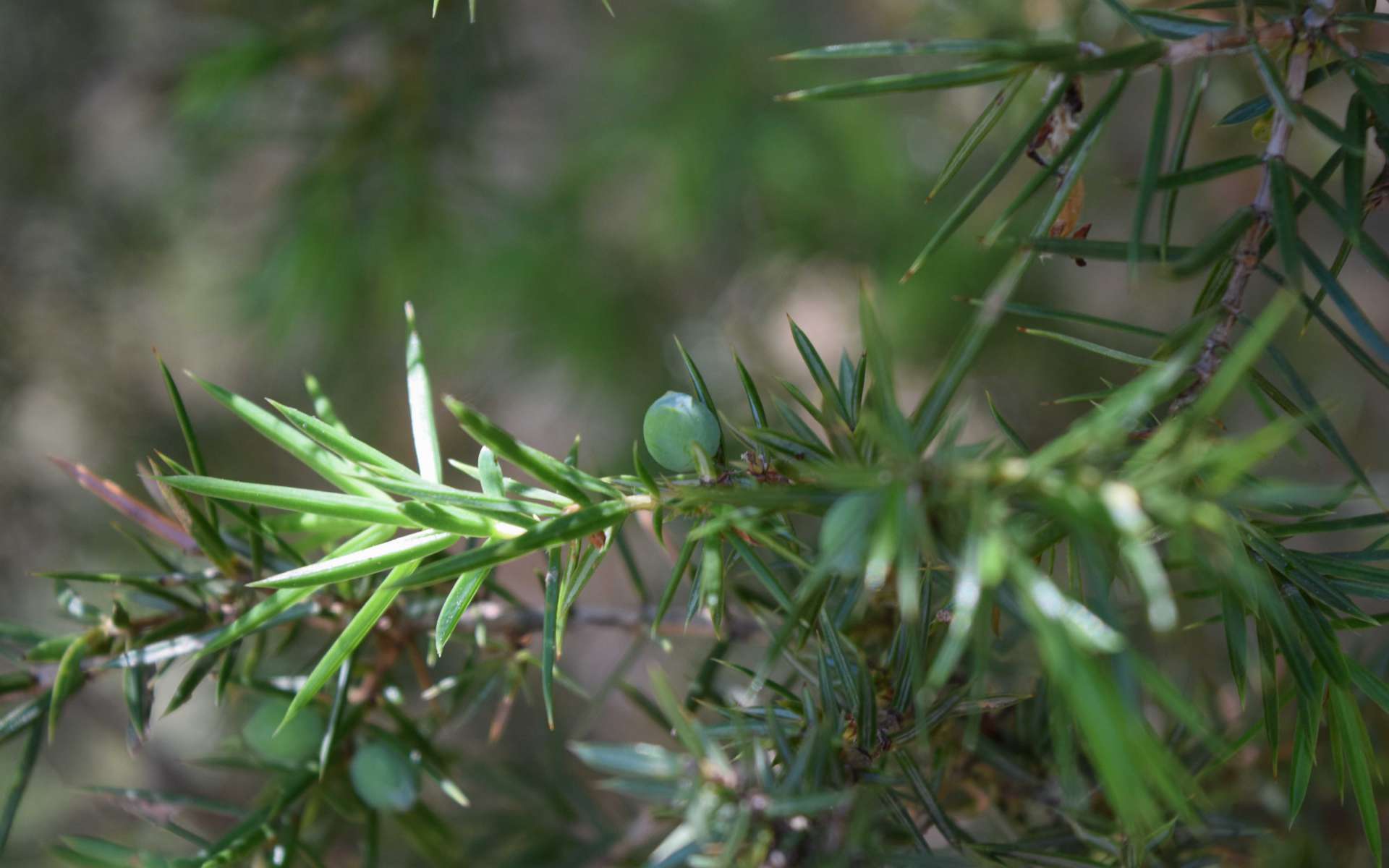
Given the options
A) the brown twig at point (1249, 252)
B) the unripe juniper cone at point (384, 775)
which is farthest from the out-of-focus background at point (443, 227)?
the unripe juniper cone at point (384, 775)

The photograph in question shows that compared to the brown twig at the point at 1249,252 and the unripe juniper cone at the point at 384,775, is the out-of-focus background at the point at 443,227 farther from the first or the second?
the unripe juniper cone at the point at 384,775

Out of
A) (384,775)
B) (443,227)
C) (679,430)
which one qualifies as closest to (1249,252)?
(679,430)

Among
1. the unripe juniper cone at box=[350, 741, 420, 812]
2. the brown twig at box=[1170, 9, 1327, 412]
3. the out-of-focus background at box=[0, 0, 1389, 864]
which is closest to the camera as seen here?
the brown twig at box=[1170, 9, 1327, 412]

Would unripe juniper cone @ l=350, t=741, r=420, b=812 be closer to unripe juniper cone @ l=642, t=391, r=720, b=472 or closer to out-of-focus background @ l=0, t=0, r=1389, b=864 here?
unripe juniper cone @ l=642, t=391, r=720, b=472

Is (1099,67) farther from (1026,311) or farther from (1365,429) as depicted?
(1365,429)

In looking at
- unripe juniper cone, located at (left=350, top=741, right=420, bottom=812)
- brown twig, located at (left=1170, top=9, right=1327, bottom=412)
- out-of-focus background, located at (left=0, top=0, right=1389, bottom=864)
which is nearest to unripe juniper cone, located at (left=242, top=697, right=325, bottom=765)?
unripe juniper cone, located at (left=350, top=741, right=420, bottom=812)

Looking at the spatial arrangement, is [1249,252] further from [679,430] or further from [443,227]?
[443,227]
